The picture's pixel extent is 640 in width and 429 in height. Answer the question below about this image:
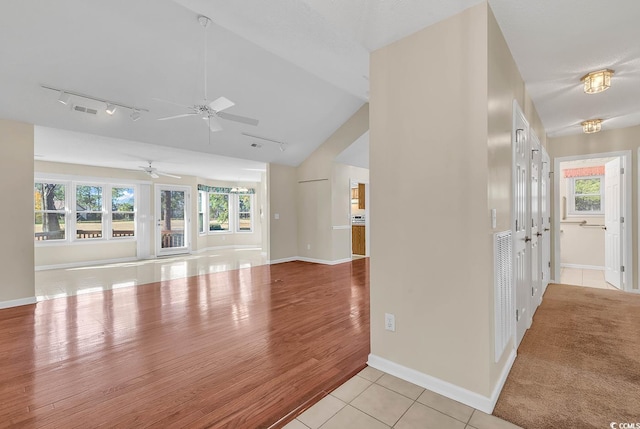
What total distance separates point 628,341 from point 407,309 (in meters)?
2.35

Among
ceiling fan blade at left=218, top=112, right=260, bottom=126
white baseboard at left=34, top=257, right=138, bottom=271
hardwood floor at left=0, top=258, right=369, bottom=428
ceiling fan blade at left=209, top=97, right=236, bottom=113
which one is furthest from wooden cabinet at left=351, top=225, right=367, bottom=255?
white baseboard at left=34, top=257, right=138, bottom=271

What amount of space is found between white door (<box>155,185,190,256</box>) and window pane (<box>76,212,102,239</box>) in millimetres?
1361

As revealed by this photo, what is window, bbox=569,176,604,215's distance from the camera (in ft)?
20.3

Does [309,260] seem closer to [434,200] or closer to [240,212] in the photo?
[240,212]

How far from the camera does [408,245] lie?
6.76 feet

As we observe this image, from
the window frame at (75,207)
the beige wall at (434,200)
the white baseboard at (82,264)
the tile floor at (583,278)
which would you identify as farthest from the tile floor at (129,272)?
the tile floor at (583,278)

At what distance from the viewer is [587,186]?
20.8 feet

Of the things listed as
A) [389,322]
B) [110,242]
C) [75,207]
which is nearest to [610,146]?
[389,322]

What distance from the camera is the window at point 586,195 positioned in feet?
20.3

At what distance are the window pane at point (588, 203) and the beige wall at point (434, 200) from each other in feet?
22.1

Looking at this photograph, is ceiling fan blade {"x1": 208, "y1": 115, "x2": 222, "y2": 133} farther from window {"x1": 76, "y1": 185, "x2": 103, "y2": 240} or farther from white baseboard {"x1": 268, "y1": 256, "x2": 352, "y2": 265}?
window {"x1": 76, "y1": 185, "x2": 103, "y2": 240}

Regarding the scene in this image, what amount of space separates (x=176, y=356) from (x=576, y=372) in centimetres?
316

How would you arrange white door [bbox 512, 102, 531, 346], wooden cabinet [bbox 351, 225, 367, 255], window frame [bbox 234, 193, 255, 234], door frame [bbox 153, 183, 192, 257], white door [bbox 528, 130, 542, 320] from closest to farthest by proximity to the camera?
1. white door [bbox 512, 102, 531, 346]
2. white door [bbox 528, 130, 542, 320]
3. wooden cabinet [bbox 351, 225, 367, 255]
4. door frame [bbox 153, 183, 192, 257]
5. window frame [bbox 234, 193, 255, 234]

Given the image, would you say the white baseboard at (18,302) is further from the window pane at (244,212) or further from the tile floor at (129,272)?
the window pane at (244,212)
